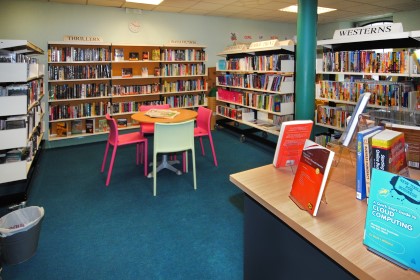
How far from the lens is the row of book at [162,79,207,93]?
6398 mm

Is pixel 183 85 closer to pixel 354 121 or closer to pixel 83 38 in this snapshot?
pixel 83 38

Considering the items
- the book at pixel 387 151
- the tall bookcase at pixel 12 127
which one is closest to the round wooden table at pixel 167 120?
the tall bookcase at pixel 12 127

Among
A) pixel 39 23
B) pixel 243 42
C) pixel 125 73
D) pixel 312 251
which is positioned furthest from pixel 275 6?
pixel 312 251

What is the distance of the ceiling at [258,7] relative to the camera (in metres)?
5.68

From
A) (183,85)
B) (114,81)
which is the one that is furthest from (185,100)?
(114,81)

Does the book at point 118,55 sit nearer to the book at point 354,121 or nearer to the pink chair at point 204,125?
the pink chair at point 204,125

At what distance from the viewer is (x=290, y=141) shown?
1714mm

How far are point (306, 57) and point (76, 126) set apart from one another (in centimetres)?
448

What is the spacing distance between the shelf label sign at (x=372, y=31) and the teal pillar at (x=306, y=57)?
1.17 feet

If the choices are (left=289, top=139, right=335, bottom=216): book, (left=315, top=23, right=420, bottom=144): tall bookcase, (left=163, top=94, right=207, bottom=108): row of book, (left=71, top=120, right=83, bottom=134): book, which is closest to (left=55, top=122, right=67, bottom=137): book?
(left=71, top=120, right=83, bottom=134): book

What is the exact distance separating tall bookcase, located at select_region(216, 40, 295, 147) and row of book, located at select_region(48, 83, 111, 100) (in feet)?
8.29

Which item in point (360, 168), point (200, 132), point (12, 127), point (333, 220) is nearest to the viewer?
point (333, 220)

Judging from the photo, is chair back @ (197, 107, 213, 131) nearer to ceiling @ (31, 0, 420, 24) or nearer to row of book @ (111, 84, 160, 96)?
row of book @ (111, 84, 160, 96)

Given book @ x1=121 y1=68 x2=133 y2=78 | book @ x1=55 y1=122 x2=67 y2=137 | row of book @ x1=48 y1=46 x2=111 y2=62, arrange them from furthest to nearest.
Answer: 1. book @ x1=121 y1=68 x2=133 y2=78
2. book @ x1=55 y1=122 x2=67 y2=137
3. row of book @ x1=48 y1=46 x2=111 y2=62
